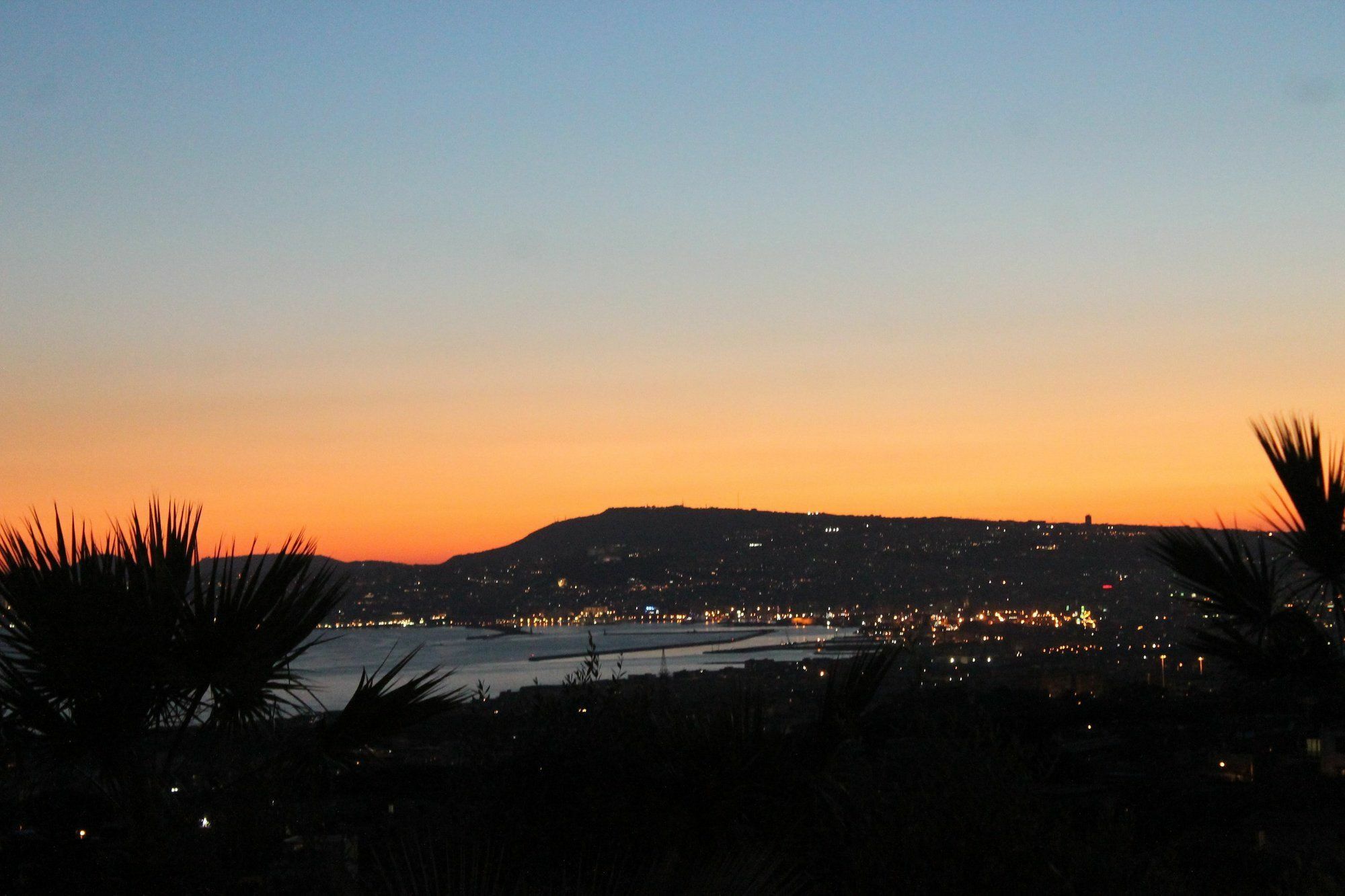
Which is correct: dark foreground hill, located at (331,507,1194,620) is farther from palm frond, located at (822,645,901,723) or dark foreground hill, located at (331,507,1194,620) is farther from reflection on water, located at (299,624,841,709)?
palm frond, located at (822,645,901,723)

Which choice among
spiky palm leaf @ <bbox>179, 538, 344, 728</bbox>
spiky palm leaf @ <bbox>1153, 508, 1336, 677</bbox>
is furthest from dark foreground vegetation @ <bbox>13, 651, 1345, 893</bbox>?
spiky palm leaf @ <bbox>1153, 508, 1336, 677</bbox>

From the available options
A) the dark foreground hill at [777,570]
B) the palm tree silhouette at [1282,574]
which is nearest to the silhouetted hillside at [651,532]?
the dark foreground hill at [777,570]

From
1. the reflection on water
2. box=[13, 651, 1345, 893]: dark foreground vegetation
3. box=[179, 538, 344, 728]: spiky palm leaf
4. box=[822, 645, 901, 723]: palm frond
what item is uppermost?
box=[179, 538, 344, 728]: spiky palm leaf

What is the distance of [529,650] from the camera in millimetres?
49906

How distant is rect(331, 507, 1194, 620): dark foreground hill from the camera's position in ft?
104

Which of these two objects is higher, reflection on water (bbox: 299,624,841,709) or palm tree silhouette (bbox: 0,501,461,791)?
palm tree silhouette (bbox: 0,501,461,791)

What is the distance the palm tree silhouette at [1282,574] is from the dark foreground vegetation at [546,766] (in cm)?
1

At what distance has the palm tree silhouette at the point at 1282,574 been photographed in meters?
6.48

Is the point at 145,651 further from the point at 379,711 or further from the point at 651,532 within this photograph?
the point at 651,532

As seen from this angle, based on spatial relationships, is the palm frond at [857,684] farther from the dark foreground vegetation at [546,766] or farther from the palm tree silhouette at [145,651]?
the palm tree silhouette at [145,651]

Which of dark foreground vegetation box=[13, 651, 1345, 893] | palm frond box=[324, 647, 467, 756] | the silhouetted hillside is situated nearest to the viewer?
dark foreground vegetation box=[13, 651, 1345, 893]

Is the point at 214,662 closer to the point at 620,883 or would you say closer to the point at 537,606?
the point at 620,883

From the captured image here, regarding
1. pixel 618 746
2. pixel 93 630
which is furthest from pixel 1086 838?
pixel 93 630

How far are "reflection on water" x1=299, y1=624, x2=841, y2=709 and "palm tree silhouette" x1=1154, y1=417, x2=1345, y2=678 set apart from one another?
12.3m
